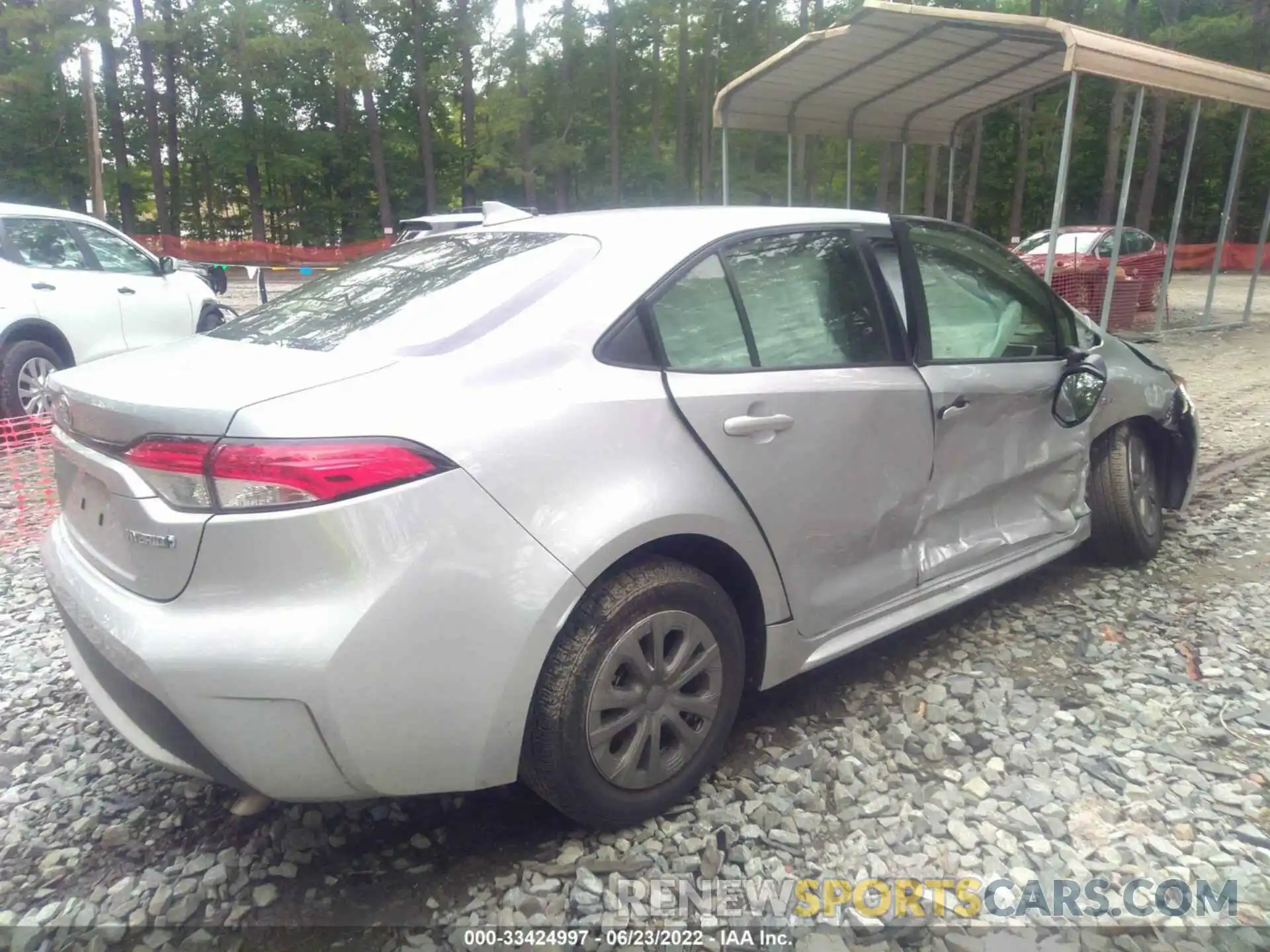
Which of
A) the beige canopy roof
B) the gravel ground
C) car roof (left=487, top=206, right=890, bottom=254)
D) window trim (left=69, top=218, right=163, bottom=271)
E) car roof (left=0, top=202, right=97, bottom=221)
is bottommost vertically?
the gravel ground

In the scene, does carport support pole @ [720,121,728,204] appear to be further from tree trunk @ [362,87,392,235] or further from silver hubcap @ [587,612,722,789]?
tree trunk @ [362,87,392,235]

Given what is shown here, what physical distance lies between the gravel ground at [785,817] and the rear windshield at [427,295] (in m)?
1.32

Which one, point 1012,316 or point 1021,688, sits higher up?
point 1012,316

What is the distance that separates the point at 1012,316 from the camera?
12.1ft

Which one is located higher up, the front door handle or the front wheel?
the front door handle

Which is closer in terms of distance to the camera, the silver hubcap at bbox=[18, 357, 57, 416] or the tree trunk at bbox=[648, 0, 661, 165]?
the silver hubcap at bbox=[18, 357, 57, 416]

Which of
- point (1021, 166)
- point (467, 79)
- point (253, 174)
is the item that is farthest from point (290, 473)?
point (253, 174)

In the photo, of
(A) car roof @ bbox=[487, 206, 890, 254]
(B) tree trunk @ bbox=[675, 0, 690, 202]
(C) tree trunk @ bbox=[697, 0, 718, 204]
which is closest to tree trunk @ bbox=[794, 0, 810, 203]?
(C) tree trunk @ bbox=[697, 0, 718, 204]

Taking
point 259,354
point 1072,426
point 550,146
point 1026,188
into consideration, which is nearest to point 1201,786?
point 1072,426

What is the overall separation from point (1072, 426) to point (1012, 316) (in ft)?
1.72

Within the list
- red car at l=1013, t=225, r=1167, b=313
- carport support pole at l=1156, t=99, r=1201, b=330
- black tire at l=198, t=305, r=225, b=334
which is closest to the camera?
black tire at l=198, t=305, r=225, b=334

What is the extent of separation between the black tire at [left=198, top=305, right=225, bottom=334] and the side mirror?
7.79 metres

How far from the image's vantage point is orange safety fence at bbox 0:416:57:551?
5.06m

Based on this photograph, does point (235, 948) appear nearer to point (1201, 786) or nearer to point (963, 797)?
point (963, 797)
